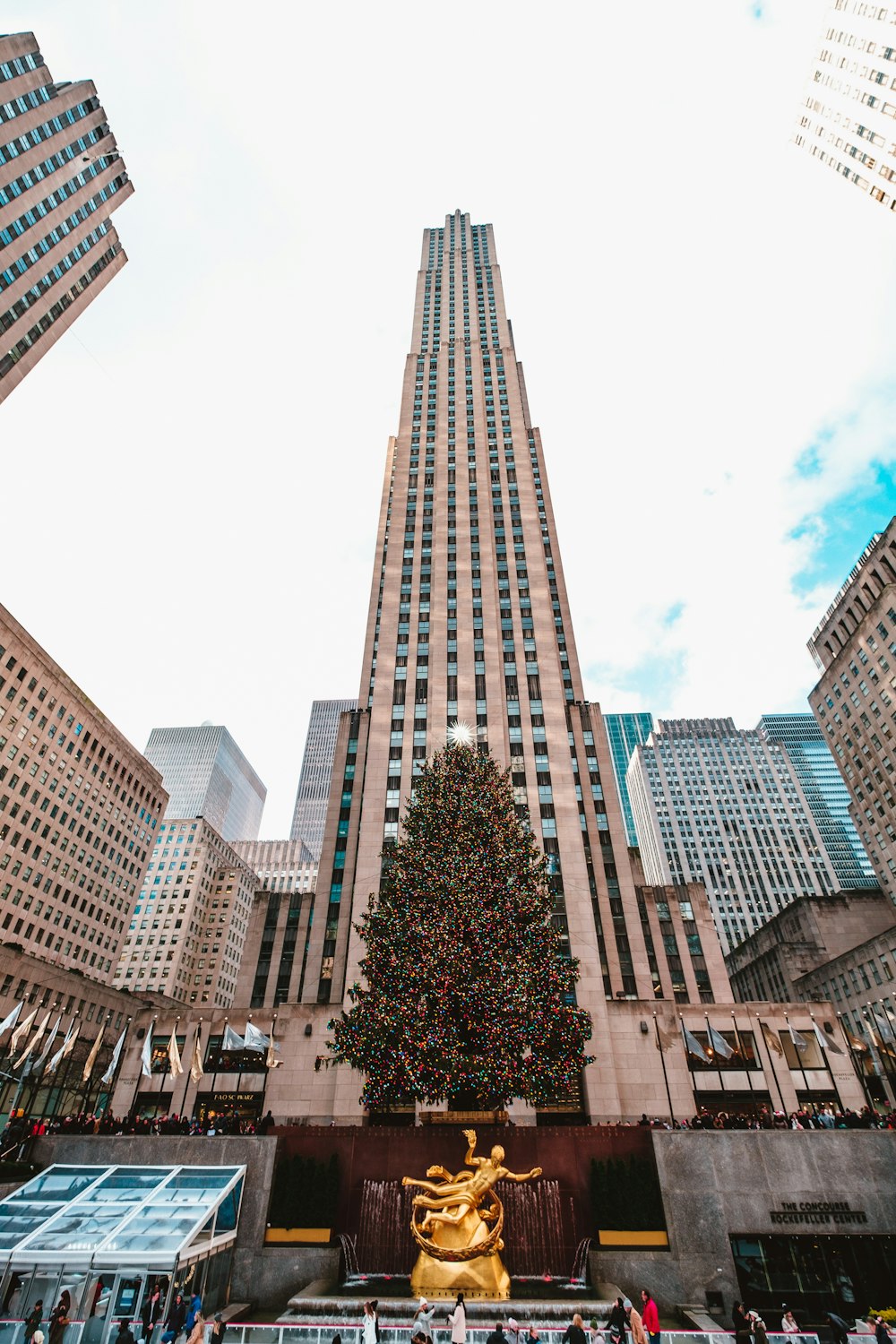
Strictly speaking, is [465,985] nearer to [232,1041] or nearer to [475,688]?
[232,1041]

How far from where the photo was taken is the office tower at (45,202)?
2382 inches

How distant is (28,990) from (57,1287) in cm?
4788

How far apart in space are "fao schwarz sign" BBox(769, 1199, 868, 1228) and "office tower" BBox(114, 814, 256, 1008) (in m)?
110

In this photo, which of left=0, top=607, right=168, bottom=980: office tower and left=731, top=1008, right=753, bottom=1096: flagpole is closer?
left=731, top=1008, right=753, bottom=1096: flagpole

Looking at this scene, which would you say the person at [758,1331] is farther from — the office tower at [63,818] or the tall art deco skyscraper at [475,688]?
the office tower at [63,818]

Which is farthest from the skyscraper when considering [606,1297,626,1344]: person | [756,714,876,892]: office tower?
[756,714,876,892]: office tower

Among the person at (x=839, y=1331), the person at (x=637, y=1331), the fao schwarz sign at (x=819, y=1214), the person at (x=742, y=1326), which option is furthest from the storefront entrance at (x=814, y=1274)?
the person at (x=637, y=1331)

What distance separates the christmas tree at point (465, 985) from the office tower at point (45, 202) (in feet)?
197

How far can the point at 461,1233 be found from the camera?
2148cm

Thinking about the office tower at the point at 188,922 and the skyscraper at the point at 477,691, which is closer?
the skyscraper at the point at 477,691

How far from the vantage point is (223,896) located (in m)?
128

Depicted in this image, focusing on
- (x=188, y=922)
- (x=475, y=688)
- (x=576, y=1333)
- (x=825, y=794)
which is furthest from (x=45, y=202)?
(x=825, y=794)

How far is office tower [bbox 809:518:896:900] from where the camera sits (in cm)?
7975

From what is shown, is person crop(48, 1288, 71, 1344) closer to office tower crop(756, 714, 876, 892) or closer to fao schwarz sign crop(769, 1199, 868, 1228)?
fao schwarz sign crop(769, 1199, 868, 1228)
